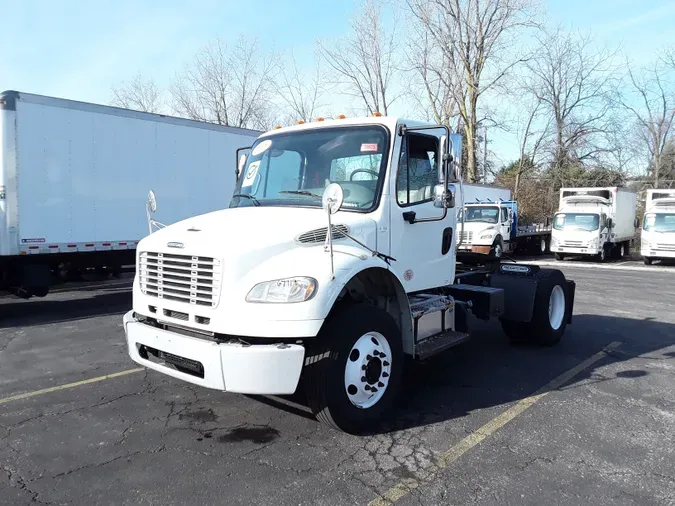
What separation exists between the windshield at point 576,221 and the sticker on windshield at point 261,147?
69.1 ft

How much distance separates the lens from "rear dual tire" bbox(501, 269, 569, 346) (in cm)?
687

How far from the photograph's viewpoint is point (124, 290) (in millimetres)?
12648

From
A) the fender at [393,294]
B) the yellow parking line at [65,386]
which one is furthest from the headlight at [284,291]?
the yellow parking line at [65,386]

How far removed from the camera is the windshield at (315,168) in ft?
15.5

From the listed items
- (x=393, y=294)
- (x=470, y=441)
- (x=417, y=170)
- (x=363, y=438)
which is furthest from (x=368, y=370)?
(x=417, y=170)

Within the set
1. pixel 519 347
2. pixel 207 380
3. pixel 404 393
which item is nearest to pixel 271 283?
pixel 207 380

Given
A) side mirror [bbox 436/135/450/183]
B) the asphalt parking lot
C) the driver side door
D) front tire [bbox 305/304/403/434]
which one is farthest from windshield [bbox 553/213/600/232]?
front tire [bbox 305/304/403/434]

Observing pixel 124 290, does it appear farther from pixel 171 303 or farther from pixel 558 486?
pixel 558 486

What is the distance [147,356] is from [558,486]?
A: 3.19 meters

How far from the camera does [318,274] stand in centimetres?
380

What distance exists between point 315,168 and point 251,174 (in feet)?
2.64

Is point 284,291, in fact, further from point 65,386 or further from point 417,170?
point 65,386

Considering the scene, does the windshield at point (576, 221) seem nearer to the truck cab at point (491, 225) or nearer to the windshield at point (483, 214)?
the truck cab at point (491, 225)

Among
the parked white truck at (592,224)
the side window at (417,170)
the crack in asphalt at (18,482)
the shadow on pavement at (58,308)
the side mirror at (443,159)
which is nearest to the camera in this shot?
the crack in asphalt at (18,482)
